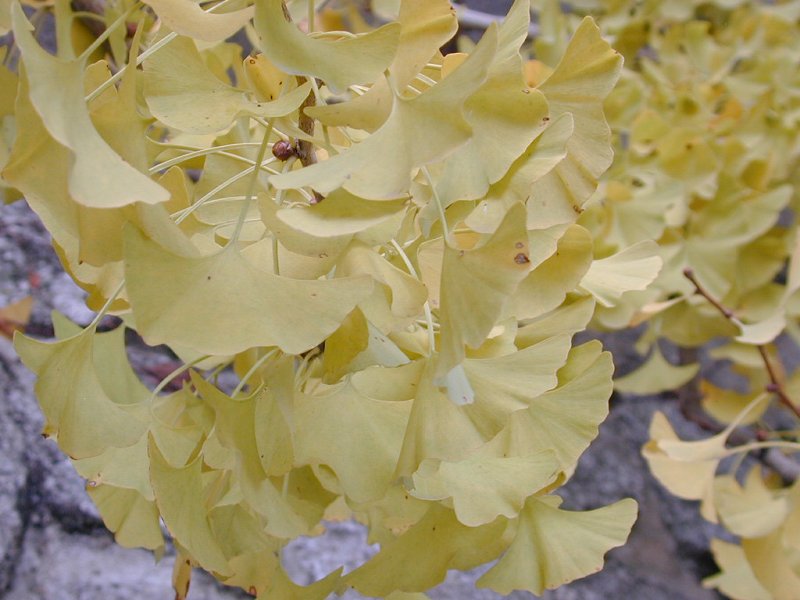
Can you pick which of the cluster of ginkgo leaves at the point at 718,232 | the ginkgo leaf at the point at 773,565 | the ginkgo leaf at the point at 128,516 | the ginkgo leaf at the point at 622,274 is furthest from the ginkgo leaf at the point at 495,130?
the ginkgo leaf at the point at 773,565

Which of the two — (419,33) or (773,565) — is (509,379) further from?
(773,565)

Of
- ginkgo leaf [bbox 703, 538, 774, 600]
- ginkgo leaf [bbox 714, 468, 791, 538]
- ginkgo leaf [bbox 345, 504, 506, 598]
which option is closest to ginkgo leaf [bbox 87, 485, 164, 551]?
ginkgo leaf [bbox 345, 504, 506, 598]

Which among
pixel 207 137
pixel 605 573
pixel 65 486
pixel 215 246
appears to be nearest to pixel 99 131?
pixel 215 246

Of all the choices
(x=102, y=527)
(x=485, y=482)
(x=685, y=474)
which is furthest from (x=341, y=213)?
(x=102, y=527)

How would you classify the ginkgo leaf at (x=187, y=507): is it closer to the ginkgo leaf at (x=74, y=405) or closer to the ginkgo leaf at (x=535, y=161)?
the ginkgo leaf at (x=74, y=405)

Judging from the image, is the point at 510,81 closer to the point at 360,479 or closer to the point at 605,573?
the point at 360,479

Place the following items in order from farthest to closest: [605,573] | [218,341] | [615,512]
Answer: [605,573], [615,512], [218,341]
